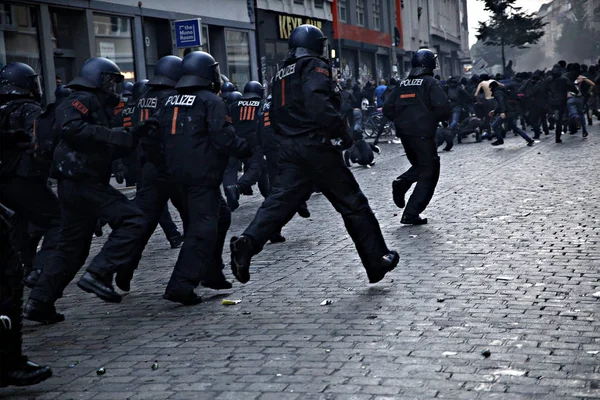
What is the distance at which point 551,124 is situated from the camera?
94.5ft

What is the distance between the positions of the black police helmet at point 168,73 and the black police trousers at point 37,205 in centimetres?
124

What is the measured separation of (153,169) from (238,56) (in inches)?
986

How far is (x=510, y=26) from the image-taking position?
201 ft

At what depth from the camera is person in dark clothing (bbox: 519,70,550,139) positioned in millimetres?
25078

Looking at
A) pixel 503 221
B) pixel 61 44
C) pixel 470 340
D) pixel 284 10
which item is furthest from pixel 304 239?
pixel 284 10

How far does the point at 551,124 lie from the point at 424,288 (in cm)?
2292

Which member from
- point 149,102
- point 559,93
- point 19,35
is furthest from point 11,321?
point 559,93

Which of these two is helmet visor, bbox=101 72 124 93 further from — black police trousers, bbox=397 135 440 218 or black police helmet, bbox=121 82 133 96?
black police helmet, bbox=121 82 133 96

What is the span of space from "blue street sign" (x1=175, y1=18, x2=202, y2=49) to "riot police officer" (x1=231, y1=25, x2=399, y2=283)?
15069mm

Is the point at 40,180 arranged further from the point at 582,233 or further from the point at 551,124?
the point at 551,124

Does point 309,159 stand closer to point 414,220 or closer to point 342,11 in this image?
point 414,220

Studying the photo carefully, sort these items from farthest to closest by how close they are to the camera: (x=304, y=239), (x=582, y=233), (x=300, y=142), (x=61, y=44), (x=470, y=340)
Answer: (x=61, y=44) → (x=304, y=239) → (x=582, y=233) → (x=300, y=142) → (x=470, y=340)

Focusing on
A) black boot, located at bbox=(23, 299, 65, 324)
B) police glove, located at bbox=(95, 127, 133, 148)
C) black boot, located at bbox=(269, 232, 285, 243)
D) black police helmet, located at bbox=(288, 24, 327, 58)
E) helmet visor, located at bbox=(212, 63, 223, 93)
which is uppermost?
black police helmet, located at bbox=(288, 24, 327, 58)

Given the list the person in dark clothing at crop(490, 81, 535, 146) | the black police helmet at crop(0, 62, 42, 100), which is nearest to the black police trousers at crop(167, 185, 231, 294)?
the black police helmet at crop(0, 62, 42, 100)
